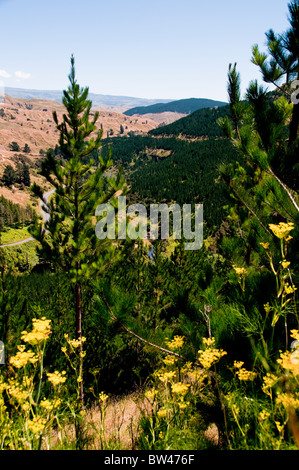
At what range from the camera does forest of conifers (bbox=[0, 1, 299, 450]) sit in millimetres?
2232

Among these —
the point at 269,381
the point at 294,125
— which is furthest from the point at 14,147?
the point at 269,381

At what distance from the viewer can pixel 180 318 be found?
355 cm

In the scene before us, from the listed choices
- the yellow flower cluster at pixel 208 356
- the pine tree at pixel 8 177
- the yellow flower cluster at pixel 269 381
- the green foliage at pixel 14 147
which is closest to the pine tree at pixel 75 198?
the yellow flower cluster at pixel 208 356

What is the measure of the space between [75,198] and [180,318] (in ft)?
18.3

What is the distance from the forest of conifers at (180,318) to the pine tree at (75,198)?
40 mm

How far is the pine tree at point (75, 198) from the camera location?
7.48m

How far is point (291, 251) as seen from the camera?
3137 millimetres

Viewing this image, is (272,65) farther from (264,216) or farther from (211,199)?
(211,199)

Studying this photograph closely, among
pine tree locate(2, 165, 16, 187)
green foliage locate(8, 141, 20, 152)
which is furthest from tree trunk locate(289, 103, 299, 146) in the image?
green foliage locate(8, 141, 20, 152)

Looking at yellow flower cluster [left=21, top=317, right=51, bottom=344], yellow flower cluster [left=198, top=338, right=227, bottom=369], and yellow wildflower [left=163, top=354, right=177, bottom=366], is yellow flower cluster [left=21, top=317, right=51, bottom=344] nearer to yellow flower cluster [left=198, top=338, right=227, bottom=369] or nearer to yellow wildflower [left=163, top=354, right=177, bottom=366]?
yellow wildflower [left=163, top=354, right=177, bottom=366]

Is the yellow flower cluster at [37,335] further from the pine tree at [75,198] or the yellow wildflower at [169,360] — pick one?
the pine tree at [75,198]

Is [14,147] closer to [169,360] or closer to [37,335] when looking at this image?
[37,335]

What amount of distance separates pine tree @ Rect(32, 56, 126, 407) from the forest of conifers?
4cm
